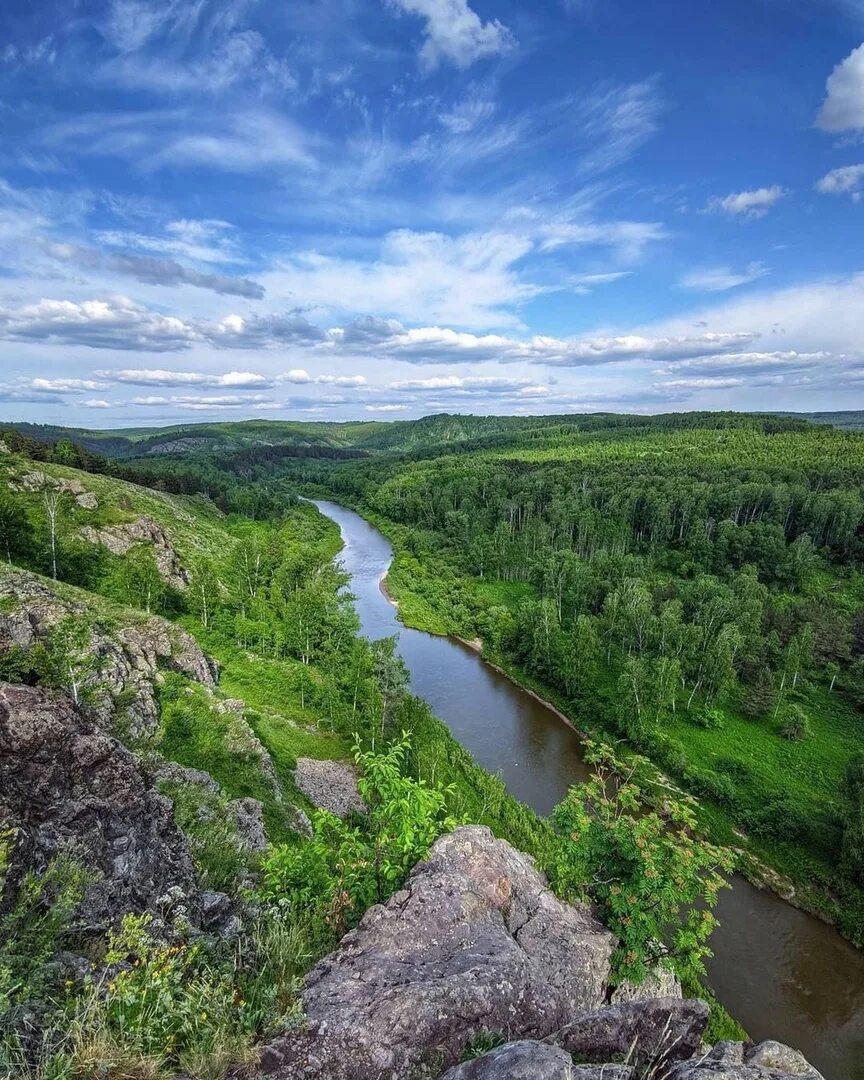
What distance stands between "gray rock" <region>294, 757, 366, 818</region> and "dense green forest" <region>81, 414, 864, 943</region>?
23798mm

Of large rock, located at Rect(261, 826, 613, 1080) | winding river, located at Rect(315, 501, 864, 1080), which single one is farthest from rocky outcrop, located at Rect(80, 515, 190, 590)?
large rock, located at Rect(261, 826, 613, 1080)

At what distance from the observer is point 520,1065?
5582mm

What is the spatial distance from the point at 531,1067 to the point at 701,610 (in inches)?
2358

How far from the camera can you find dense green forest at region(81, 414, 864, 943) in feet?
125

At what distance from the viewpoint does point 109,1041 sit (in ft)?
17.0

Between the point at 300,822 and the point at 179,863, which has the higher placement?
the point at 179,863

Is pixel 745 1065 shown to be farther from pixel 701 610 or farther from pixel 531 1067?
pixel 701 610

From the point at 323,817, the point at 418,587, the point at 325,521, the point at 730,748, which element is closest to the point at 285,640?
the point at 418,587

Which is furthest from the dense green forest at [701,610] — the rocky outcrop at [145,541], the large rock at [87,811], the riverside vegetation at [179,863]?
the large rock at [87,811]

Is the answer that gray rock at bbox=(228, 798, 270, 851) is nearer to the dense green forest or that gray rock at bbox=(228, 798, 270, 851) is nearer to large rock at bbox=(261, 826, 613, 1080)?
large rock at bbox=(261, 826, 613, 1080)

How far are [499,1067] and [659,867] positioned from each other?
5732 millimetres

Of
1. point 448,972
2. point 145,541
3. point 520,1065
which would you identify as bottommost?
point 145,541

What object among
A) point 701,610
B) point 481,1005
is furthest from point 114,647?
point 701,610

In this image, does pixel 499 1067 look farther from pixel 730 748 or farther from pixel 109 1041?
pixel 730 748
